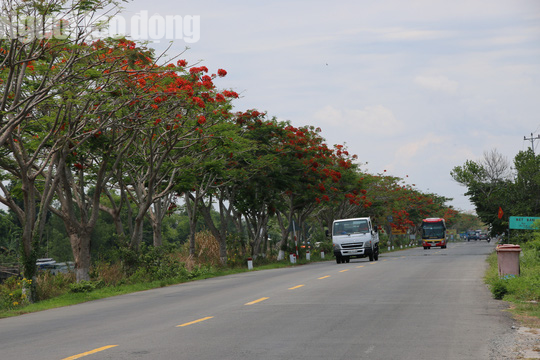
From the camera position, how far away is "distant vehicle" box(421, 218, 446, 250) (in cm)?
7225

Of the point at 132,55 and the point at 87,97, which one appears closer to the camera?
the point at 132,55

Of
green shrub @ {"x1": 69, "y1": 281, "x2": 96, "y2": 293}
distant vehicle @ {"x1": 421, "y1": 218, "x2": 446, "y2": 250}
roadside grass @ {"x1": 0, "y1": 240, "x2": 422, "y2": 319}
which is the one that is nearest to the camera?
roadside grass @ {"x1": 0, "y1": 240, "x2": 422, "y2": 319}

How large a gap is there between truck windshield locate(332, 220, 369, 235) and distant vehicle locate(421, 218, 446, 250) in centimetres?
3715

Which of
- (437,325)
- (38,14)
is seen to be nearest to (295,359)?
(437,325)

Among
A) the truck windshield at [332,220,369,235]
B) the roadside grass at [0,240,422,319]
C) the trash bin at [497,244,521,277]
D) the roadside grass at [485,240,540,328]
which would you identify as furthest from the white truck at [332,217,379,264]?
the roadside grass at [485,240,540,328]

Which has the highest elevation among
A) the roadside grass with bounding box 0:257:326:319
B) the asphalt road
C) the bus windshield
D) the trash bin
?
the bus windshield

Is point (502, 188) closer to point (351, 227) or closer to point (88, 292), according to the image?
point (351, 227)

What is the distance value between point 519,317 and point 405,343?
3930mm

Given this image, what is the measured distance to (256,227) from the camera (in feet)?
139

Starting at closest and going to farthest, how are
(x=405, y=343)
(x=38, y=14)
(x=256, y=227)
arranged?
(x=405, y=343)
(x=38, y=14)
(x=256, y=227)

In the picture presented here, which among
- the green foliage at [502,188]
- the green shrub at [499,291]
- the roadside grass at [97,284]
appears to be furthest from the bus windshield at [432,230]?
the green shrub at [499,291]

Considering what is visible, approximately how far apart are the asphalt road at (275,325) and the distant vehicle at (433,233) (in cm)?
5399

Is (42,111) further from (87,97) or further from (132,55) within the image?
(132,55)

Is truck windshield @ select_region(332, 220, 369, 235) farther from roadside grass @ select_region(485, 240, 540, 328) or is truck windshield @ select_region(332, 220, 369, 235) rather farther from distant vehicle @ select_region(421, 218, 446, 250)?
distant vehicle @ select_region(421, 218, 446, 250)
